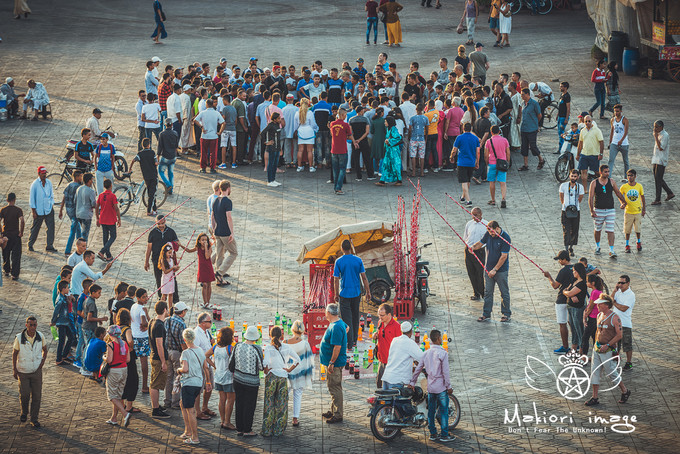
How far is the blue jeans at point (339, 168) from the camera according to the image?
68.4ft

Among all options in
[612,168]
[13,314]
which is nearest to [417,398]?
[13,314]

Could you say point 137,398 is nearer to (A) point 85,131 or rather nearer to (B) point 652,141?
(A) point 85,131

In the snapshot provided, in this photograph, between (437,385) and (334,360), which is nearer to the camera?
(437,385)

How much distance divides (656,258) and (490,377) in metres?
5.72

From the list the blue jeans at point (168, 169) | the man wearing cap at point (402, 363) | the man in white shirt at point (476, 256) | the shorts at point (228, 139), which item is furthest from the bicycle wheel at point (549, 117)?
the man wearing cap at point (402, 363)

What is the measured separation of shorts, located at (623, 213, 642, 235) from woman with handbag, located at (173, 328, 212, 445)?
9.16 metres

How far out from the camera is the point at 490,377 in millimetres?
13172

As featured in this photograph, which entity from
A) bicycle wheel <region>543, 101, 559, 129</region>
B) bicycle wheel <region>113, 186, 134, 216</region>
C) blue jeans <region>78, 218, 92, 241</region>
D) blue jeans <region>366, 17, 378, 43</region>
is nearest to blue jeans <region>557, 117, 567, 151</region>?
bicycle wheel <region>543, 101, 559, 129</region>

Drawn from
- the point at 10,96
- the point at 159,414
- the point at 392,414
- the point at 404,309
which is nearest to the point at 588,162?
the point at 404,309

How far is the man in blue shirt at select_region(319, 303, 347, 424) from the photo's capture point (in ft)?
39.6

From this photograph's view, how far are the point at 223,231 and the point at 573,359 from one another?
6407mm

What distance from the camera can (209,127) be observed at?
71.9 ft

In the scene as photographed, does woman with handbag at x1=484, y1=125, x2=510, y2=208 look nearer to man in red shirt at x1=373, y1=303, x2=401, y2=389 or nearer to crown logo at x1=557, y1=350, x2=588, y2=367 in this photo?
crown logo at x1=557, y1=350, x2=588, y2=367

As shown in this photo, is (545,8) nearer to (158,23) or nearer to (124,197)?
(158,23)
